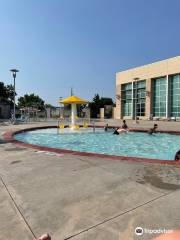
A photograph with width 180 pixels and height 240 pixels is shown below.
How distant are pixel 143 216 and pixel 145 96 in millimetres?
42783

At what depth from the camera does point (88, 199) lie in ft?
12.5

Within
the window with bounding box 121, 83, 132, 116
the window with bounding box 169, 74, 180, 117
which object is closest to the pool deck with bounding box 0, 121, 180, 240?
the window with bounding box 169, 74, 180, 117

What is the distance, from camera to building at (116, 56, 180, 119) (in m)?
38.8

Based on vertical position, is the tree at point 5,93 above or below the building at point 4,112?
above

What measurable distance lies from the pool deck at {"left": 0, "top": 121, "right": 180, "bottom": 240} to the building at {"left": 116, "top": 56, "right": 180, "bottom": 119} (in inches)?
1223

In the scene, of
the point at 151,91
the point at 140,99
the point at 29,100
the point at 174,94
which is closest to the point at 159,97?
the point at 151,91

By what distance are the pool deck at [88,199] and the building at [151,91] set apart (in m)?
31.1

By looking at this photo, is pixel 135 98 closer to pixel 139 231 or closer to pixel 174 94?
pixel 174 94

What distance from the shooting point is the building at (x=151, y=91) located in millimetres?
38781

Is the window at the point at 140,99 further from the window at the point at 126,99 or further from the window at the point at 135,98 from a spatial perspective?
the window at the point at 126,99

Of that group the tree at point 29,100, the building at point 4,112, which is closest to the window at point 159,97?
the building at point 4,112

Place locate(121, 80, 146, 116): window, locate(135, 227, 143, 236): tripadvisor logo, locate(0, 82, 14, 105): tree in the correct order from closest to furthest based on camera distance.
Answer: locate(135, 227, 143, 236): tripadvisor logo
locate(121, 80, 146, 116): window
locate(0, 82, 14, 105): tree

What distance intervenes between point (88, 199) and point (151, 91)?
41517mm

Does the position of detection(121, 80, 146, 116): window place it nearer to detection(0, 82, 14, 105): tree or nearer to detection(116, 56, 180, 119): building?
detection(116, 56, 180, 119): building
